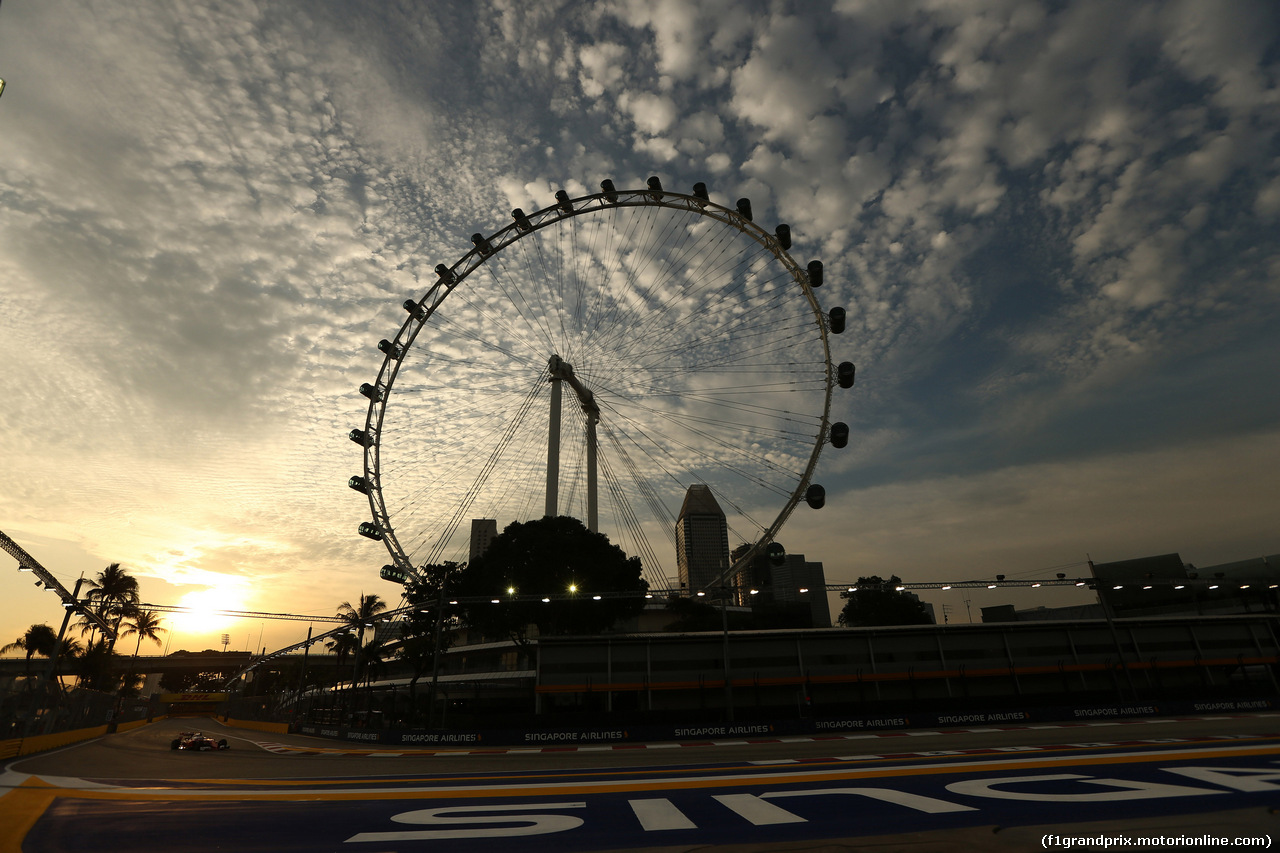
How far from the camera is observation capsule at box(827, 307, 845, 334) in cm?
3534

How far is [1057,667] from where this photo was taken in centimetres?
4531

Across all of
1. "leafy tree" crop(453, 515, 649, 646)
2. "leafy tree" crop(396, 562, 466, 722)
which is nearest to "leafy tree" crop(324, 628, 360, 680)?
"leafy tree" crop(396, 562, 466, 722)

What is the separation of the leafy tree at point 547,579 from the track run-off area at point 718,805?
32.3 m

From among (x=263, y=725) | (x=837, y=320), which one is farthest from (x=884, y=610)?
(x=263, y=725)

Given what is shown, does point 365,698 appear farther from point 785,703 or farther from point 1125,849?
point 1125,849

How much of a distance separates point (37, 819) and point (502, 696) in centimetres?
5849

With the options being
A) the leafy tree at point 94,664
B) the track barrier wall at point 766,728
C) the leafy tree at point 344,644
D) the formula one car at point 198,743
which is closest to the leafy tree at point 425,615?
the formula one car at point 198,743

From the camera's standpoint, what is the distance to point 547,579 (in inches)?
1954

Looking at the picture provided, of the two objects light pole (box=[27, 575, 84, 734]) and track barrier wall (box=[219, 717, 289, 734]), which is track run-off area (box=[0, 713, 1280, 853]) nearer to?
light pole (box=[27, 575, 84, 734])

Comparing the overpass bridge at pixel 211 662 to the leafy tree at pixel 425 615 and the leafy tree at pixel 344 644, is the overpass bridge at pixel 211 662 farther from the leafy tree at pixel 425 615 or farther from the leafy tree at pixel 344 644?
the leafy tree at pixel 425 615

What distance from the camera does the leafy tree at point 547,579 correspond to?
49656 mm

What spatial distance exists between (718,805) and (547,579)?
135 feet

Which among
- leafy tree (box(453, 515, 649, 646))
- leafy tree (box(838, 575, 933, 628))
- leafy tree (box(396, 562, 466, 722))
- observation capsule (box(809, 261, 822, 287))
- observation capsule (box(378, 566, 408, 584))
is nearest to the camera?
observation capsule (box(809, 261, 822, 287))

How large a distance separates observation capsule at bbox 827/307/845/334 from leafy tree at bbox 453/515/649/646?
2681 centimetres
